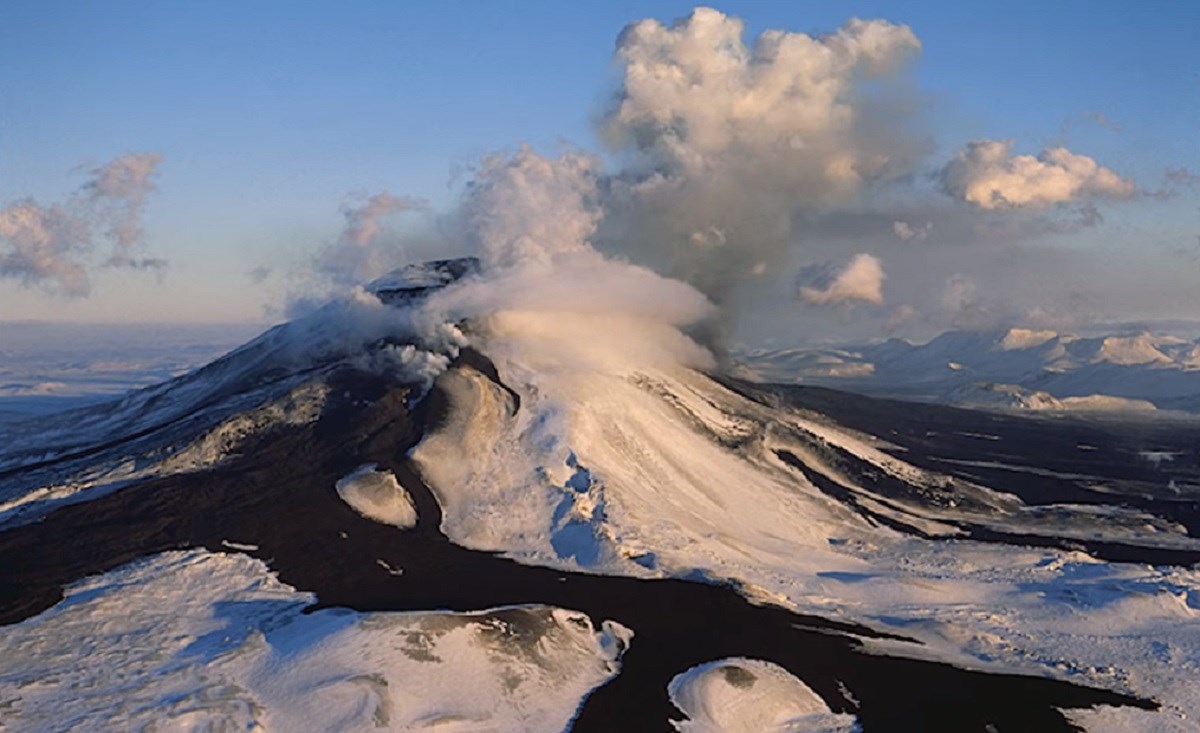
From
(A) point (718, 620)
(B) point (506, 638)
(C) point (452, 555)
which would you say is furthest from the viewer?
(C) point (452, 555)

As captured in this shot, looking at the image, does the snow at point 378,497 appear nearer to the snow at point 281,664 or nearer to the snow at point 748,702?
the snow at point 281,664

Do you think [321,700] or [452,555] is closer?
[321,700]

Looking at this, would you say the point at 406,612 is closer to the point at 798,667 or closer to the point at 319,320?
the point at 798,667

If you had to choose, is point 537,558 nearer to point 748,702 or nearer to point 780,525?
→ point 780,525

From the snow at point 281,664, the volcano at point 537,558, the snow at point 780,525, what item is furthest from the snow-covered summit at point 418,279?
the snow at point 281,664

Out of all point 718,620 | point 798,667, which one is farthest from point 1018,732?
point 718,620

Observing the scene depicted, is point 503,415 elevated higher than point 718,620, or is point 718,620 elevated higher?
point 503,415
